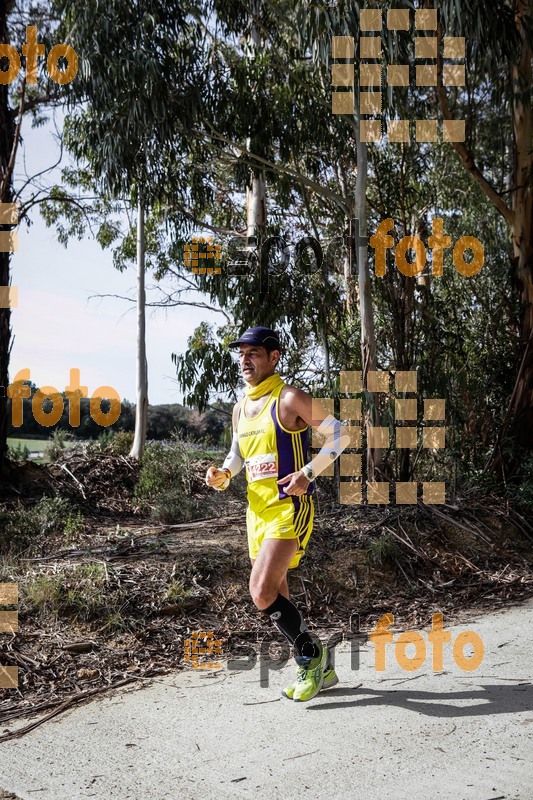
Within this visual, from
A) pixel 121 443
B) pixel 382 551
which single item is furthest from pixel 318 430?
pixel 121 443

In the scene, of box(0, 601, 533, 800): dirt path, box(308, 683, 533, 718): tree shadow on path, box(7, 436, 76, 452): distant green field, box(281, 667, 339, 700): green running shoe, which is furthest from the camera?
box(7, 436, 76, 452): distant green field

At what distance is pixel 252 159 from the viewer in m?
12.2

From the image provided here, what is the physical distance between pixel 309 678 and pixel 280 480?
1099 mm

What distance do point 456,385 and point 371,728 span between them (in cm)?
716

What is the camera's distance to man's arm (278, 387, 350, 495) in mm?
4461

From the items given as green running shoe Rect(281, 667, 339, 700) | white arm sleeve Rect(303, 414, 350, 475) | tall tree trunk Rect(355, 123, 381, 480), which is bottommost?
green running shoe Rect(281, 667, 339, 700)

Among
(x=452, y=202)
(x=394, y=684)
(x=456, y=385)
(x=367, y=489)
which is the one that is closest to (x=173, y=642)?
(x=394, y=684)

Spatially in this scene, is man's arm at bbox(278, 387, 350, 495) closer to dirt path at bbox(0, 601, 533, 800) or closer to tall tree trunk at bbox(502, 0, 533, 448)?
dirt path at bbox(0, 601, 533, 800)

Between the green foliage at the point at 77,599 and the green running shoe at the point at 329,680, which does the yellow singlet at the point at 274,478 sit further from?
the green foliage at the point at 77,599
